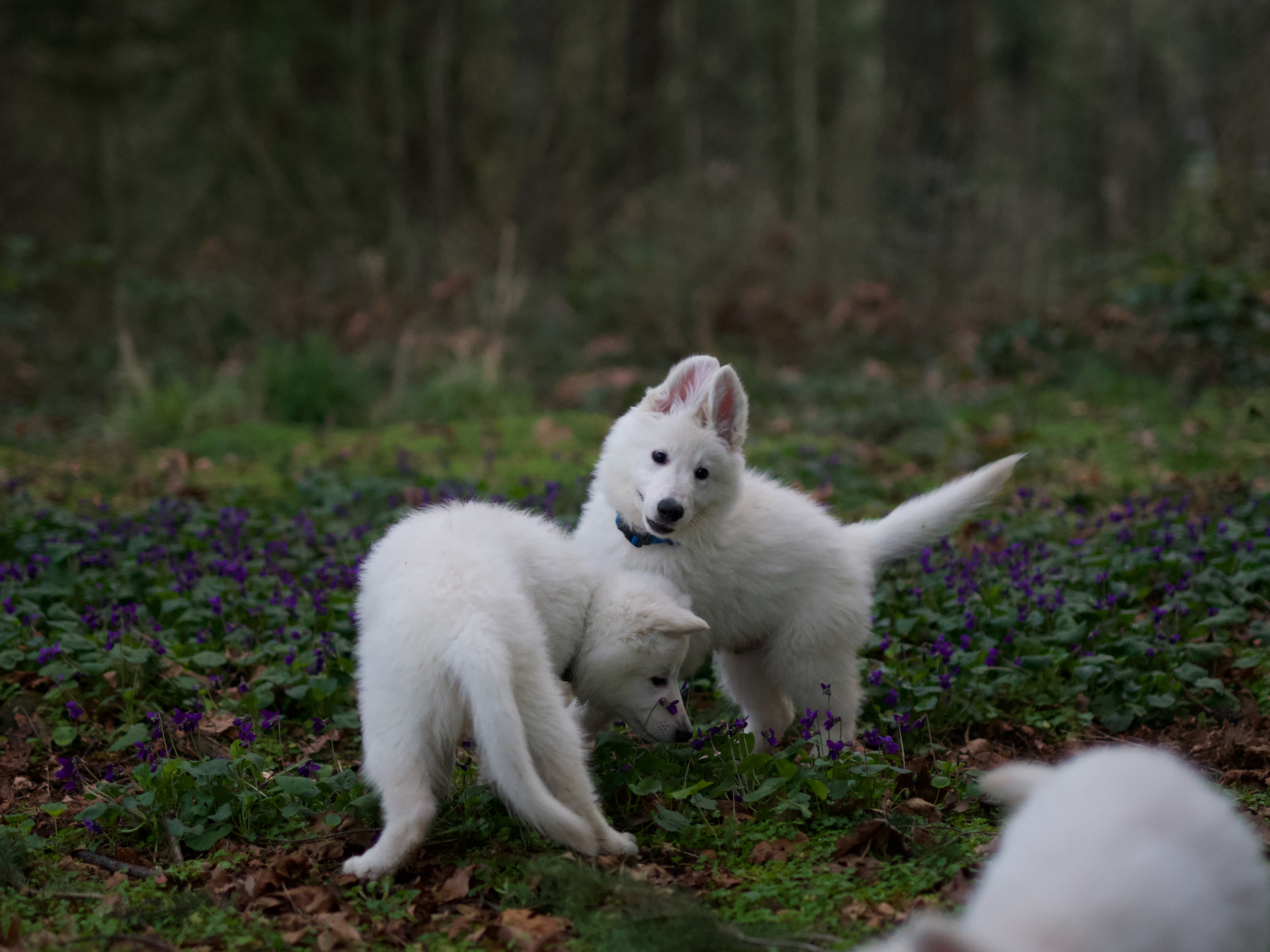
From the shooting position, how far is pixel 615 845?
9.96 ft

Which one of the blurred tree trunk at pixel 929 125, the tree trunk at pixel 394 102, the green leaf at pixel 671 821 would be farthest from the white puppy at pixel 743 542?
the tree trunk at pixel 394 102

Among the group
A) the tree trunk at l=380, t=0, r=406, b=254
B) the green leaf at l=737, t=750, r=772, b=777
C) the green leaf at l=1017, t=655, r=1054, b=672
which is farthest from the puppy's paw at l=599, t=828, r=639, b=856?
the tree trunk at l=380, t=0, r=406, b=254

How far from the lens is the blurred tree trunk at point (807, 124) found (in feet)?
49.8

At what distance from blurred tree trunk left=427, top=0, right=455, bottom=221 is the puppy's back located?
1488cm

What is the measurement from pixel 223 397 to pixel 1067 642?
7789 mm

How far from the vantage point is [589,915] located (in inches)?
107

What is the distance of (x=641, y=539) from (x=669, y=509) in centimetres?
28

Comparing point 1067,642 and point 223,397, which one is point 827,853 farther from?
point 223,397

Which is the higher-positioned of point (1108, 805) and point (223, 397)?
point (1108, 805)

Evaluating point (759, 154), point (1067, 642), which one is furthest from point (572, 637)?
point (759, 154)

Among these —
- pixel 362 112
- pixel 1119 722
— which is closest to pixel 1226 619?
pixel 1119 722

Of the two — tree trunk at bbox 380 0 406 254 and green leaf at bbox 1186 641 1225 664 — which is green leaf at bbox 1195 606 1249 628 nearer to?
green leaf at bbox 1186 641 1225 664

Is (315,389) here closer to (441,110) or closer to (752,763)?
(752,763)

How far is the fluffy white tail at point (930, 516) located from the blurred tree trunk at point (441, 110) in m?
12.7
